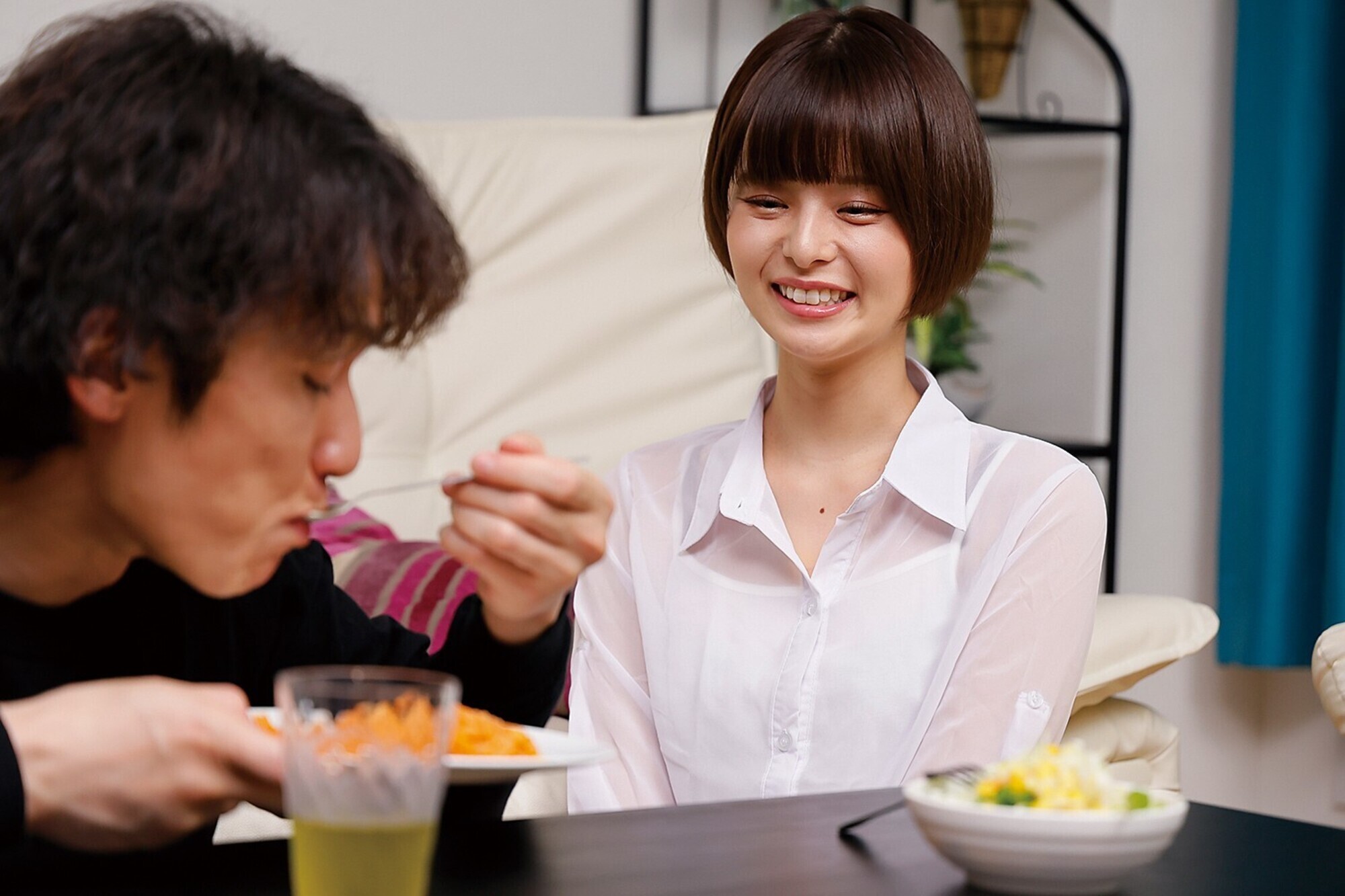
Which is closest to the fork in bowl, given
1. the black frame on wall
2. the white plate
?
the white plate

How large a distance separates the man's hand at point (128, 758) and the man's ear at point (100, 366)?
0.50 ft

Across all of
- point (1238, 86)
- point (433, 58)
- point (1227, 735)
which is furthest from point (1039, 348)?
point (433, 58)

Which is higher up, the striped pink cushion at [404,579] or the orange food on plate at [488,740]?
the orange food on plate at [488,740]

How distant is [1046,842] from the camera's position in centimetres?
66

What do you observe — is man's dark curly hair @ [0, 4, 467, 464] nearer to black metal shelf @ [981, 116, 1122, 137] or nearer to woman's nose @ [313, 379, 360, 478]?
woman's nose @ [313, 379, 360, 478]

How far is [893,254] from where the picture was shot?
1406 millimetres

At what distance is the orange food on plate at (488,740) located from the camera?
740 mm

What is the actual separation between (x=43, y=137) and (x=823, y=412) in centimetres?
85

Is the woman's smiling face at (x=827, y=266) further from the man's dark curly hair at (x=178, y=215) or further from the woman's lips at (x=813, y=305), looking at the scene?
the man's dark curly hair at (x=178, y=215)

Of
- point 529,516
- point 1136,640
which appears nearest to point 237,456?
point 529,516

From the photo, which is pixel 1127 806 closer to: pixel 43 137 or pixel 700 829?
pixel 700 829

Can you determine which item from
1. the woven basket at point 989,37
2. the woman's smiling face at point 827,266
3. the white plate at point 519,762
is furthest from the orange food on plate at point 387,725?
the woven basket at point 989,37

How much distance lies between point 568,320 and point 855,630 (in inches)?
39.9

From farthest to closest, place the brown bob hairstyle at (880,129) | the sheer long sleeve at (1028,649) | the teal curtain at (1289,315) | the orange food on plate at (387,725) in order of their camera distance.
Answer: the teal curtain at (1289,315) → the brown bob hairstyle at (880,129) → the sheer long sleeve at (1028,649) → the orange food on plate at (387,725)
